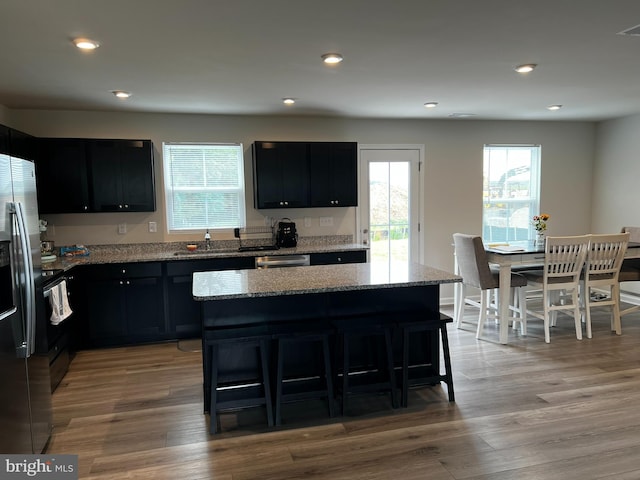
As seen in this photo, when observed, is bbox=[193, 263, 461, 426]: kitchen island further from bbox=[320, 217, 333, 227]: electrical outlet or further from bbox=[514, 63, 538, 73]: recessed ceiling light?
bbox=[320, 217, 333, 227]: electrical outlet

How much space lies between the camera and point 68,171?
14.6 ft

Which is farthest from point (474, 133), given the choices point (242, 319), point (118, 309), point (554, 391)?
point (118, 309)

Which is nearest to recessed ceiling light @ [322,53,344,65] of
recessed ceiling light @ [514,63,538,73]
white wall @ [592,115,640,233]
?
recessed ceiling light @ [514,63,538,73]

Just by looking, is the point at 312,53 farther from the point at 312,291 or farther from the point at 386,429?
the point at 386,429

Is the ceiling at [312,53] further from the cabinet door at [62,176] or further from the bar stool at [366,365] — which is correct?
the bar stool at [366,365]

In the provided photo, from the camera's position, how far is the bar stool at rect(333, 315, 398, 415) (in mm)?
2936

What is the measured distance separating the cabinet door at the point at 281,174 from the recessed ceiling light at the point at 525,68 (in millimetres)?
2347

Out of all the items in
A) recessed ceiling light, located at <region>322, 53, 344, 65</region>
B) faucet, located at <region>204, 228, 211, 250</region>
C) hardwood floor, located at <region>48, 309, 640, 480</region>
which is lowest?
hardwood floor, located at <region>48, 309, 640, 480</region>

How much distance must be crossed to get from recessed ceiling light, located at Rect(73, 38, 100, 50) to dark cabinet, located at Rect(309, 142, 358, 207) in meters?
2.66

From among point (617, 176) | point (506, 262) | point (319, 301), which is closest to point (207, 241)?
point (319, 301)

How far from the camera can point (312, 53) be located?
9.66ft

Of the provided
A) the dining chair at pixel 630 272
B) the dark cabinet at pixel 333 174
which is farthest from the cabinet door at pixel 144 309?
the dining chair at pixel 630 272

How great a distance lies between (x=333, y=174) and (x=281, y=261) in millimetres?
1203

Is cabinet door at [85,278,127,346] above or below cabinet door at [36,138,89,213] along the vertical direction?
below
